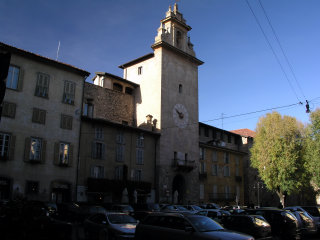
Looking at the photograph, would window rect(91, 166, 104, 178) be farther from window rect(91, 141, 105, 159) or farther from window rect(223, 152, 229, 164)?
window rect(223, 152, 229, 164)

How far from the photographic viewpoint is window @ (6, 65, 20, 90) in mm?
28219

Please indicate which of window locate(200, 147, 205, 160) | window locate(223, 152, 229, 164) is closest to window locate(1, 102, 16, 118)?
window locate(200, 147, 205, 160)

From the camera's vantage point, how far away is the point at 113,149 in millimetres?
34938

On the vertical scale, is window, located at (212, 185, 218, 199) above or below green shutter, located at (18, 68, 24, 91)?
below

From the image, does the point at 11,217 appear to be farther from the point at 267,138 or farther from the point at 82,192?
the point at 267,138

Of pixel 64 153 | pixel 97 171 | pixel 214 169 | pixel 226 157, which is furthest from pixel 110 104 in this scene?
pixel 226 157

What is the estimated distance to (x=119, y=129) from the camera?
118 ft

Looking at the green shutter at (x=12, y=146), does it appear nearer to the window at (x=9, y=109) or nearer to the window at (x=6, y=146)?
the window at (x=6, y=146)

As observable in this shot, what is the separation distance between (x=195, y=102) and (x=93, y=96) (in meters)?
15.4

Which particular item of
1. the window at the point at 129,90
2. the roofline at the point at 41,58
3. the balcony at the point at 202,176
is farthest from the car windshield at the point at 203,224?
the balcony at the point at 202,176

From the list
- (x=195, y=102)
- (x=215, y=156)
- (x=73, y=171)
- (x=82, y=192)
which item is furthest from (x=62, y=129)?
(x=215, y=156)

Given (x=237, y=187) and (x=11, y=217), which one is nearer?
(x=11, y=217)

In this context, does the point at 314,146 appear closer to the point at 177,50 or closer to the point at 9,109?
the point at 177,50

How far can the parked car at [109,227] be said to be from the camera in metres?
13.4
